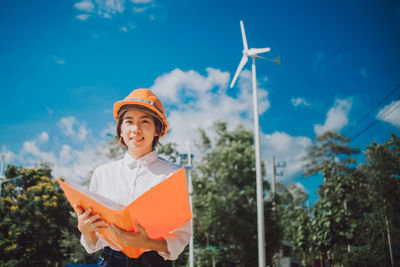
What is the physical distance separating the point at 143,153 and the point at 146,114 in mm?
257

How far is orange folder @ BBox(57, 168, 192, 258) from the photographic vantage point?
1.30 m

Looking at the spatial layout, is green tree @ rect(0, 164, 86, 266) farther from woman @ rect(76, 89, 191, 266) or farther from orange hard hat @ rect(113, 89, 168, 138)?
orange hard hat @ rect(113, 89, 168, 138)

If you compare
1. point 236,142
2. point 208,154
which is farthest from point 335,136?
point 208,154

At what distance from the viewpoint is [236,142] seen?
23938 millimetres

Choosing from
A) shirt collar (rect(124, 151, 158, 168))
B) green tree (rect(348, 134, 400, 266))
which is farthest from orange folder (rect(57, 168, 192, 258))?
green tree (rect(348, 134, 400, 266))

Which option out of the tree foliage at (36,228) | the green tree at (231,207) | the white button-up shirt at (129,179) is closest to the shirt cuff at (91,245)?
the white button-up shirt at (129,179)

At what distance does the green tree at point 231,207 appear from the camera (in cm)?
2091

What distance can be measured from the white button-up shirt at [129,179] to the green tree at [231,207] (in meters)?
19.6

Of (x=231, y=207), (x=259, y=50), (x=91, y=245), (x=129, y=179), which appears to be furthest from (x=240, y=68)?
(x=91, y=245)

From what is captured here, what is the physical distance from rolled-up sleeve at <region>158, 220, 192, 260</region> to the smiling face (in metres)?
0.57

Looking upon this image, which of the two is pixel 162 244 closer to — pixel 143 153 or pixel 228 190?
pixel 143 153

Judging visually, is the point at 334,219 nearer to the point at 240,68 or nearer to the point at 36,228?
the point at 240,68

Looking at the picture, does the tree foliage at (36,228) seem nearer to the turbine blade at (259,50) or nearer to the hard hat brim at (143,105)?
the turbine blade at (259,50)

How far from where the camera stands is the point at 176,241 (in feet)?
5.06
